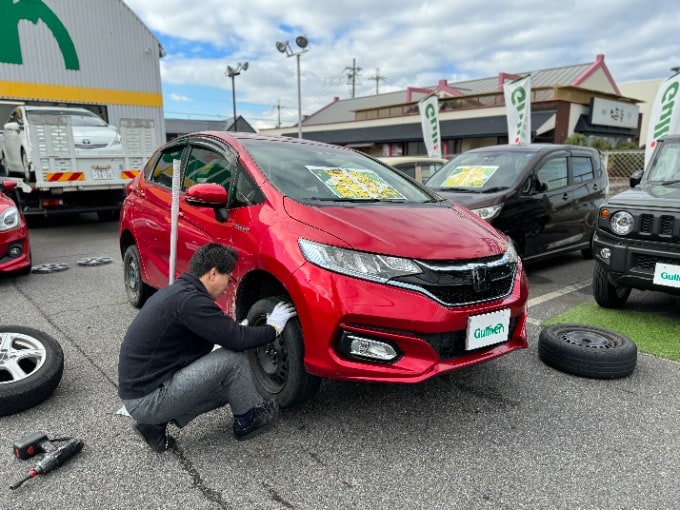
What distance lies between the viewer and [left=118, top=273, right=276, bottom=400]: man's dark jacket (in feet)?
7.47

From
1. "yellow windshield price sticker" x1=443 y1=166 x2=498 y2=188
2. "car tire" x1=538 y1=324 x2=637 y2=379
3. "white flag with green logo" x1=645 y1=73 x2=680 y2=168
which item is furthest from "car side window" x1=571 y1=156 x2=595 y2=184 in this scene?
"car tire" x1=538 y1=324 x2=637 y2=379

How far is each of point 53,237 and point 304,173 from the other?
7818 mm

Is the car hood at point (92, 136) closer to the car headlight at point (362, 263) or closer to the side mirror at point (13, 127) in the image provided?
the side mirror at point (13, 127)

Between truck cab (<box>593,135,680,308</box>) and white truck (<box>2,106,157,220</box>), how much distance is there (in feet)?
28.3

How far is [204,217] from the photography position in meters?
3.41

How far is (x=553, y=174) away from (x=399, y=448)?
496 cm

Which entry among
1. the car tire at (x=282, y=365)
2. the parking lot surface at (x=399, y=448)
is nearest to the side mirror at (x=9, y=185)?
the parking lot surface at (x=399, y=448)

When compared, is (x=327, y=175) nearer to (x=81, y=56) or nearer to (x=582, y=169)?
(x=582, y=169)

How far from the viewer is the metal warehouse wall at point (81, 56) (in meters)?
16.2

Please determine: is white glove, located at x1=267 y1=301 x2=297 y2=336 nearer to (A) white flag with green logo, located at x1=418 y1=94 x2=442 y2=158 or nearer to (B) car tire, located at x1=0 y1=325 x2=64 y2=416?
(B) car tire, located at x1=0 y1=325 x2=64 y2=416

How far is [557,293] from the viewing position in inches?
222

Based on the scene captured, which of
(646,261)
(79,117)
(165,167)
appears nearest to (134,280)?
(165,167)

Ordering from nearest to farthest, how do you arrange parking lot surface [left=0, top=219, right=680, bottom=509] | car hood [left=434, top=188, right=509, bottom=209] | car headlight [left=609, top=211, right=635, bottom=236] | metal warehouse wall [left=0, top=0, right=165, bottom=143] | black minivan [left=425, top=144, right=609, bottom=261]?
parking lot surface [left=0, top=219, right=680, bottom=509] < car headlight [left=609, top=211, right=635, bottom=236] < car hood [left=434, top=188, right=509, bottom=209] < black minivan [left=425, top=144, right=609, bottom=261] < metal warehouse wall [left=0, top=0, right=165, bottom=143]

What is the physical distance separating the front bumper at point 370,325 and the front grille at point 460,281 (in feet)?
0.18
